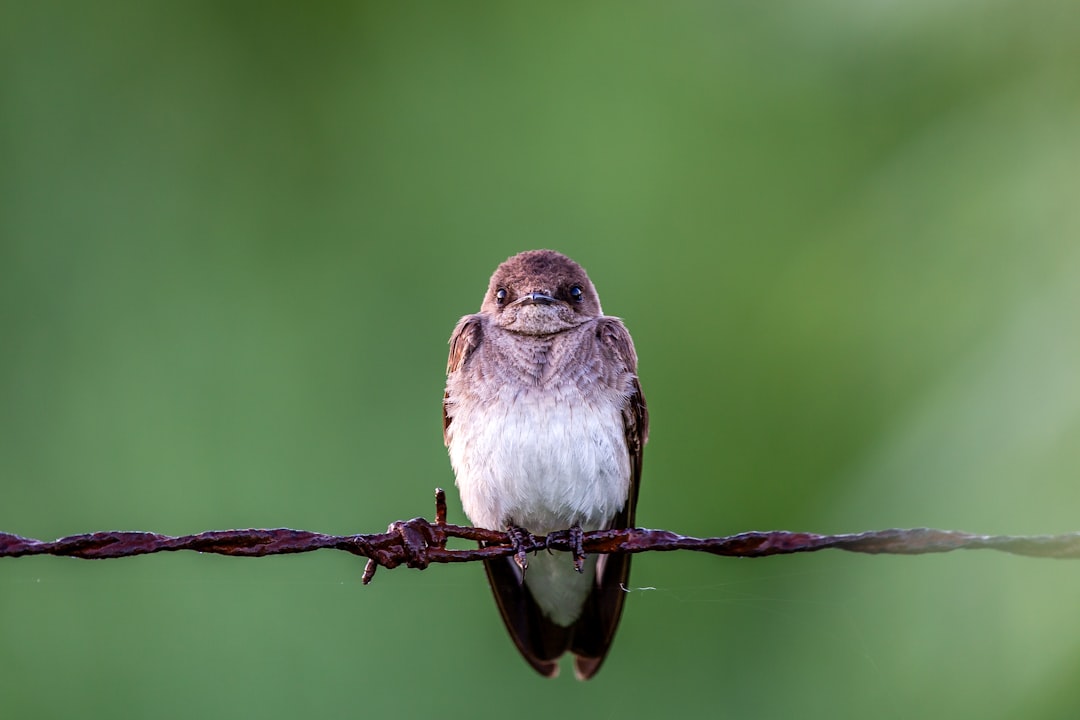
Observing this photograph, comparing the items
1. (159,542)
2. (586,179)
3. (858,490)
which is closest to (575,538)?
(159,542)

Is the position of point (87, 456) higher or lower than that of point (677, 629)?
higher

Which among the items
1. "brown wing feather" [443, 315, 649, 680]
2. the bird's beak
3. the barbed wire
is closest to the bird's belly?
"brown wing feather" [443, 315, 649, 680]

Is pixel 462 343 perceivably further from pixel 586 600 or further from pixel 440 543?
pixel 440 543

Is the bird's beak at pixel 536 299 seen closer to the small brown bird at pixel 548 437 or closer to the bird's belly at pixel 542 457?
the small brown bird at pixel 548 437

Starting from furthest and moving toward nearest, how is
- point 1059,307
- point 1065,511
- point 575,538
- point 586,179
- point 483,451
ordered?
point 586,179 < point 1059,307 < point 1065,511 < point 483,451 < point 575,538

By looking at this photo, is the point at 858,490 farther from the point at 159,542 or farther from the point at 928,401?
the point at 159,542

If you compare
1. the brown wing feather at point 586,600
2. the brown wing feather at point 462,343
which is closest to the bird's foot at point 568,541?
the brown wing feather at point 586,600
